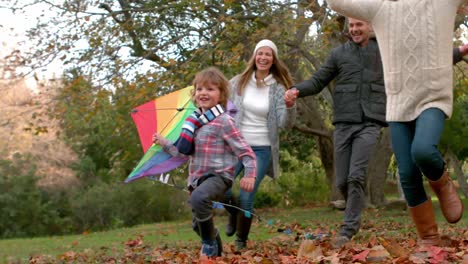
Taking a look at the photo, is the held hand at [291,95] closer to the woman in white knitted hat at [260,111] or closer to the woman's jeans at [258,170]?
the woman in white knitted hat at [260,111]

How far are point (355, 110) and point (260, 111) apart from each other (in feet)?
3.25

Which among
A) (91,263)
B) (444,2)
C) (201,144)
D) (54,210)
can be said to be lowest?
(54,210)

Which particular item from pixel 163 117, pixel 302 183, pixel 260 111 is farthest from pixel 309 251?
pixel 302 183

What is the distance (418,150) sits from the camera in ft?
18.5

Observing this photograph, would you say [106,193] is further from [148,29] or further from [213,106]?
[213,106]

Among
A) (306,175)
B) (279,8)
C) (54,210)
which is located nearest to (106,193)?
(54,210)

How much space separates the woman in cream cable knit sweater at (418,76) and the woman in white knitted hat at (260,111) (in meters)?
1.64

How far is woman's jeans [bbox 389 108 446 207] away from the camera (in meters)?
5.64

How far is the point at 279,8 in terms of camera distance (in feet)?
55.2

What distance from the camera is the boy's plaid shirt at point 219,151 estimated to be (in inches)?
256

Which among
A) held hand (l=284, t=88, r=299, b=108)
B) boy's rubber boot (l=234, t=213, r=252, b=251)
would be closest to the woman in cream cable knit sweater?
held hand (l=284, t=88, r=299, b=108)

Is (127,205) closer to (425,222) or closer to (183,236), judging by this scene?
(183,236)

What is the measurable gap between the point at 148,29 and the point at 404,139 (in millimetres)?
13304

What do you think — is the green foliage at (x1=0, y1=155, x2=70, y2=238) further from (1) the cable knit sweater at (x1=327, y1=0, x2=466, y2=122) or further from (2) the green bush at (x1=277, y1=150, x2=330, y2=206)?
(1) the cable knit sweater at (x1=327, y1=0, x2=466, y2=122)
